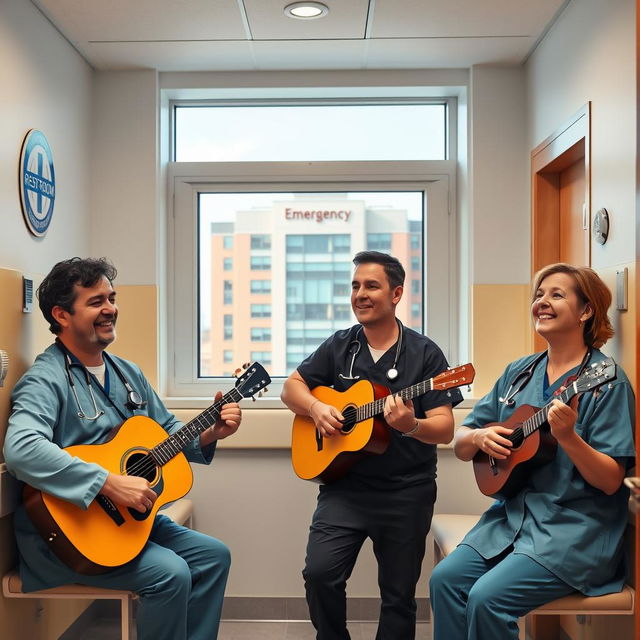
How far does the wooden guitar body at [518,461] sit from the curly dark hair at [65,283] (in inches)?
57.9

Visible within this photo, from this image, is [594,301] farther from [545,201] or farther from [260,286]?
[260,286]

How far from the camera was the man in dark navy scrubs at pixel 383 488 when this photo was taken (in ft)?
8.38

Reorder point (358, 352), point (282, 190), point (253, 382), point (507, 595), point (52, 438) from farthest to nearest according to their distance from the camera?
point (282, 190), point (358, 352), point (253, 382), point (52, 438), point (507, 595)

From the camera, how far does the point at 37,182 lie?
9.50ft

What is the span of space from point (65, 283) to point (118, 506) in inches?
31.0

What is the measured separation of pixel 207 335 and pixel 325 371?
120cm

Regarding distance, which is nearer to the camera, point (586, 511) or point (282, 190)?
point (586, 511)

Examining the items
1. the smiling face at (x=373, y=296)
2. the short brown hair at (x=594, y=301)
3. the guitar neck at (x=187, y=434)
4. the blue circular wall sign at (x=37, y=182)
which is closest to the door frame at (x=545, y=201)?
the short brown hair at (x=594, y=301)

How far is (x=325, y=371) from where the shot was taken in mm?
2805

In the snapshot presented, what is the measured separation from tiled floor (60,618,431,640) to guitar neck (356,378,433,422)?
1.26 metres

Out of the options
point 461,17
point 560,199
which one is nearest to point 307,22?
point 461,17

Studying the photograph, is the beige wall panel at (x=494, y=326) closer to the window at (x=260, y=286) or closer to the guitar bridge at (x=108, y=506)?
the window at (x=260, y=286)

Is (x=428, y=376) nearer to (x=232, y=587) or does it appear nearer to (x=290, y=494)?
(x=290, y=494)

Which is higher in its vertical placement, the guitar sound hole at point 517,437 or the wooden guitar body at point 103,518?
the guitar sound hole at point 517,437
